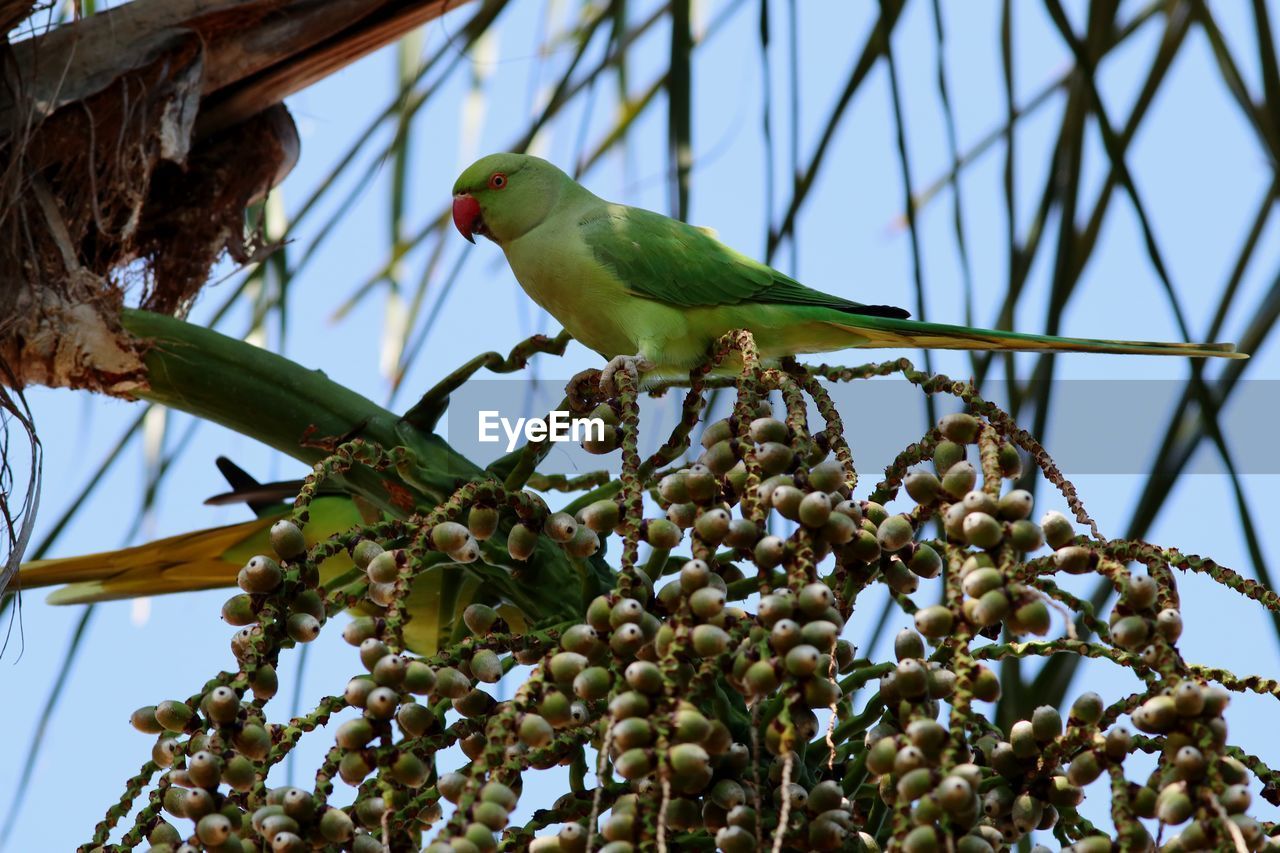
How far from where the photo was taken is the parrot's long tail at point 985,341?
4.90 feet

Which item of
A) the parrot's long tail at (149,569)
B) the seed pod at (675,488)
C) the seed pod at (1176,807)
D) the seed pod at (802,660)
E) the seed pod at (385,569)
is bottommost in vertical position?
the seed pod at (1176,807)

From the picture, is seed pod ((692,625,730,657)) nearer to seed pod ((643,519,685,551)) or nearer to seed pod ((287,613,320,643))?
seed pod ((643,519,685,551))

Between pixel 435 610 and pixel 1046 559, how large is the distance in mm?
801

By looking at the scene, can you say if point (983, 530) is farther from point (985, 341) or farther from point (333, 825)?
point (985, 341)

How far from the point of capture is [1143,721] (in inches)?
34.3

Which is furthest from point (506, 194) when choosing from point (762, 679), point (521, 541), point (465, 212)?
point (762, 679)

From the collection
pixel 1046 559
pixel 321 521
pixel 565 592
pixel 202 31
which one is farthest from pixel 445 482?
pixel 202 31

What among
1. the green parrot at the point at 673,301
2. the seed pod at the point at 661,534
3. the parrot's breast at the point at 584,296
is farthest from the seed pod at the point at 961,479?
the parrot's breast at the point at 584,296

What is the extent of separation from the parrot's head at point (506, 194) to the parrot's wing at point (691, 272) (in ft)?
0.68

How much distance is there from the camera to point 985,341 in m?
1.72

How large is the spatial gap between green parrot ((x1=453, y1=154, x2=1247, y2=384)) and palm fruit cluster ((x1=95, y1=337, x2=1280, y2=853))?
2.41ft

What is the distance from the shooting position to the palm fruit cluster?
33.1 inches

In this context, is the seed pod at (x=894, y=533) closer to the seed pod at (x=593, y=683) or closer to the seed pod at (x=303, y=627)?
the seed pod at (x=593, y=683)

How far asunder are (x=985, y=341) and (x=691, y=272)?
1.31ft
